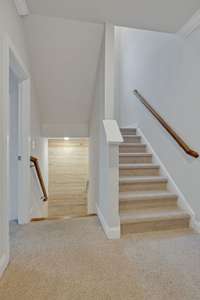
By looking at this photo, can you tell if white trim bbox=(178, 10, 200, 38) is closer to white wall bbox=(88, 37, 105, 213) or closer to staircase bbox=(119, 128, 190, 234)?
white wall bbox=(88, 37, 105, 213)

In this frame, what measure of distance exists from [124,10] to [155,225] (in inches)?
93.5

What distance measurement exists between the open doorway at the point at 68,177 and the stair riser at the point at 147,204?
3.21 m

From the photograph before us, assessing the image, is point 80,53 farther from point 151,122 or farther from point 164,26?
point 151,122

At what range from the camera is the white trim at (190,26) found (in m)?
2.20

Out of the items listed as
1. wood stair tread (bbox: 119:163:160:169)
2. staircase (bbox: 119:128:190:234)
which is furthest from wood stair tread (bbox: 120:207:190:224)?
wood stair tread (bbox: 119:163:160:169)

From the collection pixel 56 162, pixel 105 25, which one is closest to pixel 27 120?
pixel 105 25

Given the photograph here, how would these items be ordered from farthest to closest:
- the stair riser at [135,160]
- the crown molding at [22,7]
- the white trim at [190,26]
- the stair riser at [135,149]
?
the stair riser at [135,149], the stair riser at [135,160], the white trim at [190,26], the crown molding at [22,7]

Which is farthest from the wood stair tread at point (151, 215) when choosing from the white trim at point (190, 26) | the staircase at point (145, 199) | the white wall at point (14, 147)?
the white trim at point (190, 26)

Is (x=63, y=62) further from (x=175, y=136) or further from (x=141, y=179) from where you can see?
(x=141, y=179)

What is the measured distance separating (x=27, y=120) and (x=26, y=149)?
1.16 ft

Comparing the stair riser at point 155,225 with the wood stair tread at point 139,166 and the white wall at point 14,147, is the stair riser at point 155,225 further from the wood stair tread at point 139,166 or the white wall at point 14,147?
the white wall at point 14,147

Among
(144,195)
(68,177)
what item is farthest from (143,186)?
(68,177)

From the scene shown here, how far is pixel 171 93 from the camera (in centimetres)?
283

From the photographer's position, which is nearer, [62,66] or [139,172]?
[62,66]
